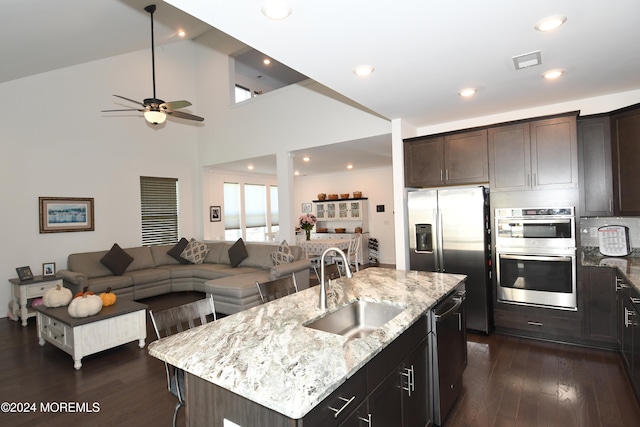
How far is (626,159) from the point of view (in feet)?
10.5

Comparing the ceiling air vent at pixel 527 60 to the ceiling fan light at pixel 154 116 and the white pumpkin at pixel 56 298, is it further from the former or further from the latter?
the white pumpkin at pixel 56 298

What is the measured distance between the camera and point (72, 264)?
5352 millimetres

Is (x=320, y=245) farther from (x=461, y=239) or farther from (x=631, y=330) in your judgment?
(x=631, y=330)

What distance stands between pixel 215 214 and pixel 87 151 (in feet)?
9.93

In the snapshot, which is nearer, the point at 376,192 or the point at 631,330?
the point at 631,330

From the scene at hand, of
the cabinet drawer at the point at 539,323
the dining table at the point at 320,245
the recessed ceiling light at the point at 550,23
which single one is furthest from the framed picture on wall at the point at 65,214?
the recessed ceiling light at the point at 550,23

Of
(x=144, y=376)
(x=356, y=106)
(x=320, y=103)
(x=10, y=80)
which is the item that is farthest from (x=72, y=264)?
(x=356, y=106)

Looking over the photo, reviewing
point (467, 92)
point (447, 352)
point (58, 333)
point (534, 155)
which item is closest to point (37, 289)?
point (58, 333)

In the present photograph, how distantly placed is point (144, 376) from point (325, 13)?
11.0 ft

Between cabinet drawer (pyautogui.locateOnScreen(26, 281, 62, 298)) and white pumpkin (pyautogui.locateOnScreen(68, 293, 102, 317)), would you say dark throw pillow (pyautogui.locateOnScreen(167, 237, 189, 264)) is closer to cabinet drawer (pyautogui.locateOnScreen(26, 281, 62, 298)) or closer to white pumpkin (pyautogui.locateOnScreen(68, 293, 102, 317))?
cabinet drawer (pyautogui.locateOnScreen(26, 281, 62, 298))

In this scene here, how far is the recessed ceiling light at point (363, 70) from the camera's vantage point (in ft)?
8.45

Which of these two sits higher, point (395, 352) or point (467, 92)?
point (467, 92)

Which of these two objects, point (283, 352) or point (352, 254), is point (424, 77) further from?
point (352, 254)

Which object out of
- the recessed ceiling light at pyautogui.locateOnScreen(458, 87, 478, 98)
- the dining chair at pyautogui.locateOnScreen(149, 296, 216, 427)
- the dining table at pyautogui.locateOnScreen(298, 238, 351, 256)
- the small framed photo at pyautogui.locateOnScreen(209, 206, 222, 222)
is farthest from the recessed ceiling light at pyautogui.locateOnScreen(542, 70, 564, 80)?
the small framed photo at pyautogui.locateOnScreen(209, 206, 222, 222)
